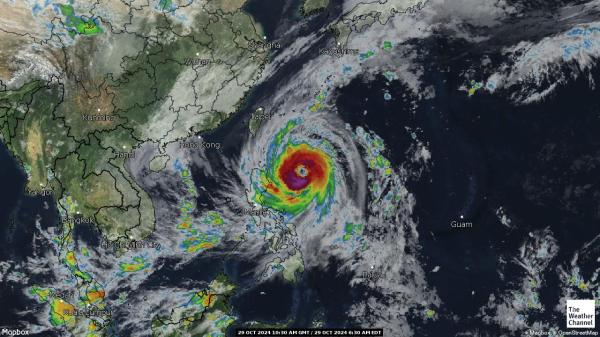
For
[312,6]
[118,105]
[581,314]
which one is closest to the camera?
[581,314]

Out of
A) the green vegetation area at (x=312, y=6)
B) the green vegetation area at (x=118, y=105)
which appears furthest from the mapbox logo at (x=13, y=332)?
the green vegetation area at (x=312, y=6)

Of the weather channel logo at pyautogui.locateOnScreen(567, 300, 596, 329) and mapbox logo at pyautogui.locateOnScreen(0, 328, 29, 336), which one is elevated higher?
the weather channel logo at pyautogui.locateOnScreen(567, 300, 596, 329)

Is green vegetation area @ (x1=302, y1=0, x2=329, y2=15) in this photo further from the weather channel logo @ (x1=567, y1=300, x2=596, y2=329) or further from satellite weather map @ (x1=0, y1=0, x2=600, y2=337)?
the weather channel logo @ (x1=567, y1=300, x2=596, y2=329)

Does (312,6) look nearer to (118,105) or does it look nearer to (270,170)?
(270,170)

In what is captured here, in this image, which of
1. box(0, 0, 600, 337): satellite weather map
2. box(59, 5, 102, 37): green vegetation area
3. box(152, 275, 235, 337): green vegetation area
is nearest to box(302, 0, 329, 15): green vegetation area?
box(0, 0, 600, 337): satellite weather map

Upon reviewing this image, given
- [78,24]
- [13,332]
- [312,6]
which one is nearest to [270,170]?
[312,6]

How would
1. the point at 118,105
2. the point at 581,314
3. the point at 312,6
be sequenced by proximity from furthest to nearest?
the point at 312,6 → the point at 118,105 → the point at 581,314
